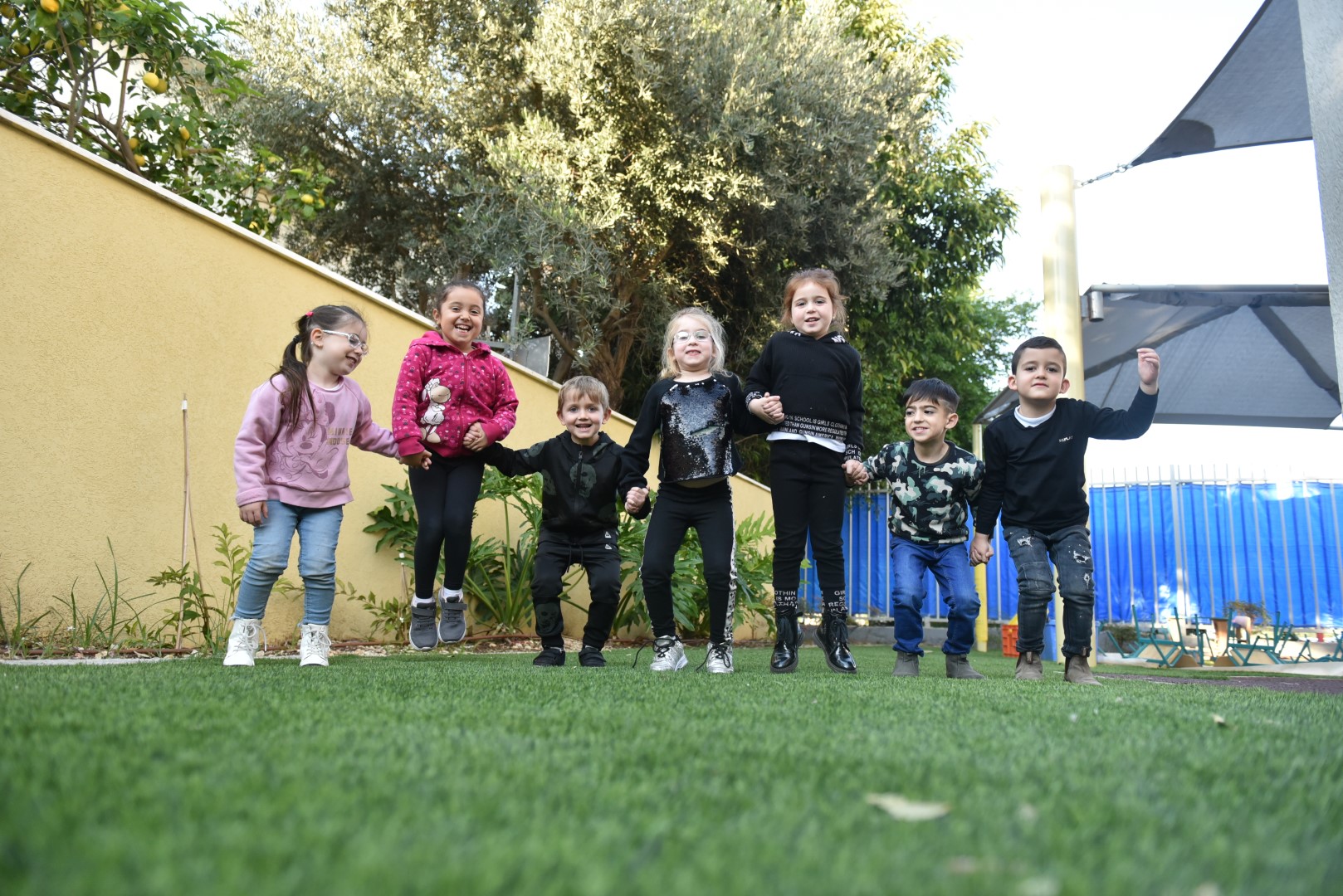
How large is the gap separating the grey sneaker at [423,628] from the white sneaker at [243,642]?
62 cm

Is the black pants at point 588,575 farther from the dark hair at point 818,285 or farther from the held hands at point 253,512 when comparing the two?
the dark hair at point 818,285

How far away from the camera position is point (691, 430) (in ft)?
12.9

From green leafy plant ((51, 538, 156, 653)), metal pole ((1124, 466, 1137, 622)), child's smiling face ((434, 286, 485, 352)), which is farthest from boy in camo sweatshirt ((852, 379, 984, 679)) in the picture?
metal pole ((1124, 466, 1137, 622))

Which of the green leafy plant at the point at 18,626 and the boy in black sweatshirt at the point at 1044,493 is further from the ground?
the boy in black sweatshirt at the point at 1044,493

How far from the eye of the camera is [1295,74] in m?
5.85

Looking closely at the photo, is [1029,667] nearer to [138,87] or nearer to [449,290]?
[449,290]

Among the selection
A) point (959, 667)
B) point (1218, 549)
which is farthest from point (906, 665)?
point (1218, 549)

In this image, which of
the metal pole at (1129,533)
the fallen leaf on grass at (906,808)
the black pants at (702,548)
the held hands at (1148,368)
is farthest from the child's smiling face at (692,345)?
the metal pole at (1129,533)

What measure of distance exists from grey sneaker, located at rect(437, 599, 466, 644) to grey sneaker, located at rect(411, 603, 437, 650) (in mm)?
39

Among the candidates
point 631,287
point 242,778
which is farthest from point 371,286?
point 242,778

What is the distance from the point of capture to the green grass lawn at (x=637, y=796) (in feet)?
2.94

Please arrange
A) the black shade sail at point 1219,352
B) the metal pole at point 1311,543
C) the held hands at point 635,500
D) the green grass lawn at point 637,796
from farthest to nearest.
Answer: the metal pole at point 1311,543 < the black shade sail at point 1219,352 < the held hands at point 635,500 < the green grass lawn at point 637,796

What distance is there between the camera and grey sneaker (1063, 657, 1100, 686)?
4055 mm

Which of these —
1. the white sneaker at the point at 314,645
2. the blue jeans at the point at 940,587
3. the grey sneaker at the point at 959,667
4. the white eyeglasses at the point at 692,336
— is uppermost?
the white eyeglasses at the point at 692,336
